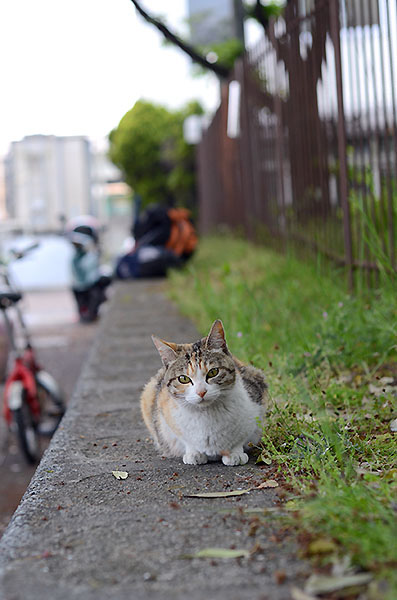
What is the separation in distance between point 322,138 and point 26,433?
297cm

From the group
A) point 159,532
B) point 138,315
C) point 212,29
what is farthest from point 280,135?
point 212,29

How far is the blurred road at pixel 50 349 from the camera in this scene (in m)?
5.02

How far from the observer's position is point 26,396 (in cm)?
560

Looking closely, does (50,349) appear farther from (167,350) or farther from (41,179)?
(41,179)

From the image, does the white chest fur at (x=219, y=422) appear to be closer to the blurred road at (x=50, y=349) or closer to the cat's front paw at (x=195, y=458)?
the cat's front paw at (x=195, y=458)

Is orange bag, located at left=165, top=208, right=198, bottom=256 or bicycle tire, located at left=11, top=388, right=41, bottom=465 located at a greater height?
orange bag, located at left=165, top=208, right=198, bottom=256

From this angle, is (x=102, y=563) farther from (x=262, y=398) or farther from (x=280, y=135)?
(x=280, y=135)

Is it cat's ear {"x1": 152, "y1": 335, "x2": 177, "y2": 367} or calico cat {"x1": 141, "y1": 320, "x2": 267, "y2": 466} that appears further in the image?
cat's ear {"x1": 152, "y1": 335, "x2": 177, "y2": 367}

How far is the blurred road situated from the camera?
16.5 ft

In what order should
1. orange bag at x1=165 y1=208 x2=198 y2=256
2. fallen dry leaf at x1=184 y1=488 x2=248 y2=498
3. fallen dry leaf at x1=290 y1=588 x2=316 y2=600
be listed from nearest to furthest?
1. fallen dry leaf at x1=290 y1=588 x2=316 y2=600
2. fallen dry leaf at x1=184 y1=488 x2=248 y2=498
3. orange bag at x1=165 y1=208 x2=198 y2=256

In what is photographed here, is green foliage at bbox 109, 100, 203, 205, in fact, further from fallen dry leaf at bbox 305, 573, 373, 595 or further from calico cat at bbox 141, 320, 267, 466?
fallen dry leaf at bbox 305, 573, 373, 595

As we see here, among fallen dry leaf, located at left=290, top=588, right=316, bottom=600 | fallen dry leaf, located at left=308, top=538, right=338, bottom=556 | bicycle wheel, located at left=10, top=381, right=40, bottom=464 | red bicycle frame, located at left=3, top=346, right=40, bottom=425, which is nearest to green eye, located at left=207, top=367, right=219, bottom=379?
fallen dry leaf, located at left=308, top=538, right=338, bottom=556

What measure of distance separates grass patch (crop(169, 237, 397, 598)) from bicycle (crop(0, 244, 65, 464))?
124cm

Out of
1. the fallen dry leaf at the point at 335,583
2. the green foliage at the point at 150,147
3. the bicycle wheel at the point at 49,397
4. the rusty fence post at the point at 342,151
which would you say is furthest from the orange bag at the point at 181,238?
the green foliage at the point at 150,147
